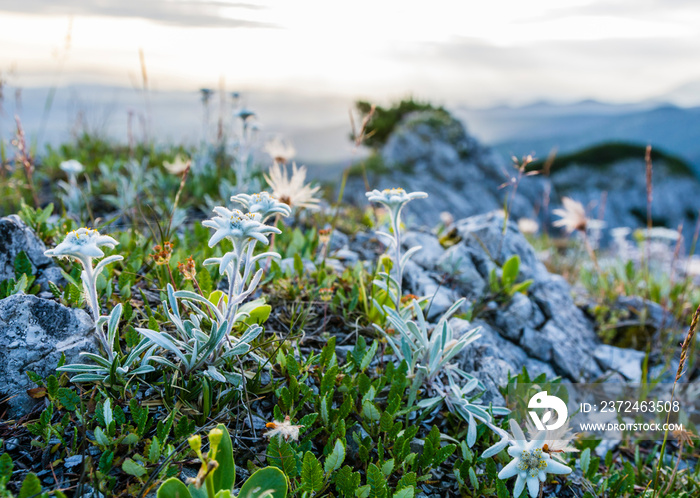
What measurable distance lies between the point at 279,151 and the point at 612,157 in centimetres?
3684

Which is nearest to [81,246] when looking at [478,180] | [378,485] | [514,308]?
[378,485]

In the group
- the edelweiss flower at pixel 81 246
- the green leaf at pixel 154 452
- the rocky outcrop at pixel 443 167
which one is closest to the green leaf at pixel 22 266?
the edelweiss flower at pixel 81 246

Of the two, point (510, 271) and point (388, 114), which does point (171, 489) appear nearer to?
point (510, 271)

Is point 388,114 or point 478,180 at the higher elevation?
point 388,114

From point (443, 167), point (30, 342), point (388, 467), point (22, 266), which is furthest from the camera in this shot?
point (443, 167)

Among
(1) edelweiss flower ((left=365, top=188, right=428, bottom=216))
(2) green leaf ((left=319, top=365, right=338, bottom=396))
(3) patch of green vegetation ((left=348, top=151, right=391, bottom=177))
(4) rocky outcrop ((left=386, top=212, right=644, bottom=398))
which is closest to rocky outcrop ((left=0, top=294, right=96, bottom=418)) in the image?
(2) green leaf ((left=319, top=365, right=338, bottom=396))

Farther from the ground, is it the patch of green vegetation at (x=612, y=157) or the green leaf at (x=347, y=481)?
the patch of green vegetation at (x=612, y=157)

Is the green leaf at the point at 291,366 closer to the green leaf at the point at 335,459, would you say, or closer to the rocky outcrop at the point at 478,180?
the green leaf at the point at 335,459

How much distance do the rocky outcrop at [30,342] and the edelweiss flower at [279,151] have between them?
120 inches

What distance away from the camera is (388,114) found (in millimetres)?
27000

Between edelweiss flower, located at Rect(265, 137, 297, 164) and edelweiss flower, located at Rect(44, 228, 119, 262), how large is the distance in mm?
3247

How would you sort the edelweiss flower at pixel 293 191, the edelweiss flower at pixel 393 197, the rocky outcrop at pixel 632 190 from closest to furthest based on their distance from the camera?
the edelweiss flower at pixel 393 197
the edelweiss flower at pixel 293 191
the rocky outcrop at pixel 632 190

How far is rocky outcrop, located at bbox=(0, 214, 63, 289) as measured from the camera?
3.06m

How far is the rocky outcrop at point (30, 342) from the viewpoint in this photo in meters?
2.33
